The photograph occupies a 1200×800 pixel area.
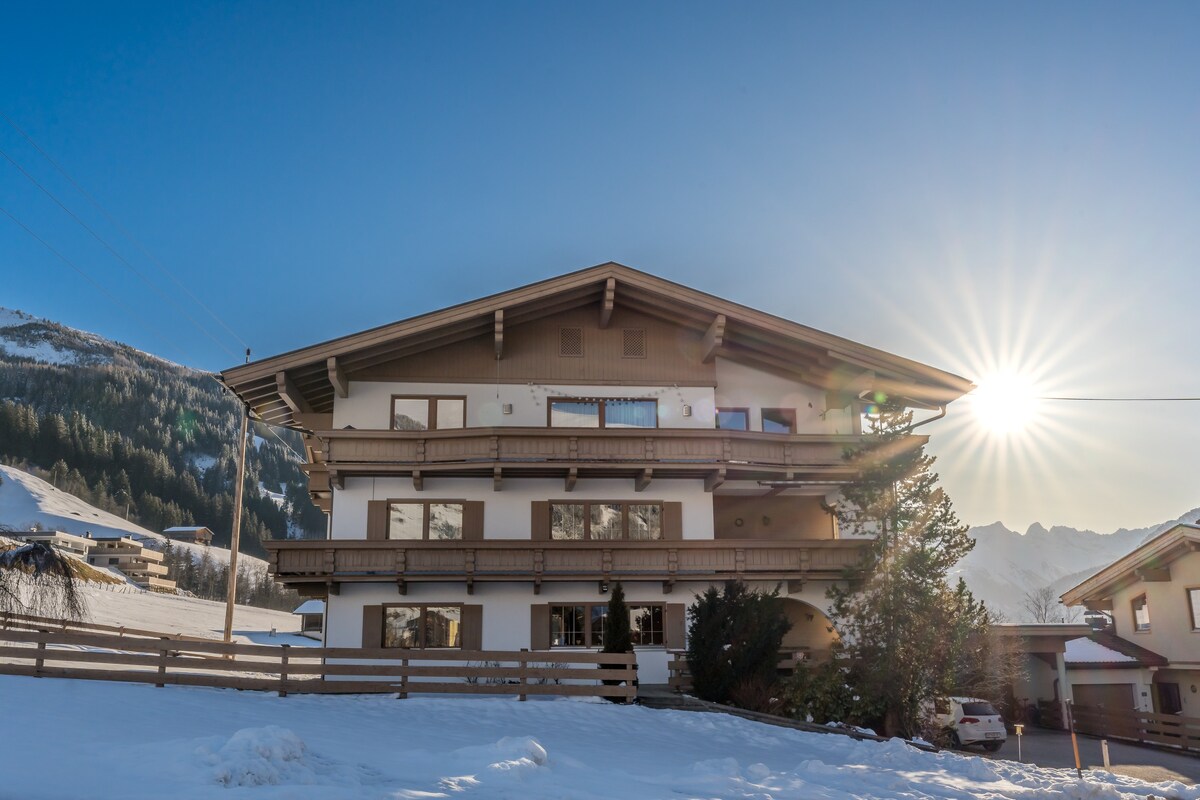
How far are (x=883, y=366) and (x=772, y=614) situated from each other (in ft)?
33.8

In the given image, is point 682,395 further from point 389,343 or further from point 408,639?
point 408,639

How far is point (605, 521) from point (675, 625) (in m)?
3.74

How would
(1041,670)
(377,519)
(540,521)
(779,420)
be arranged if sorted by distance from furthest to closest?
1. (1041,670)
2. (779,420)
3. (540,521)
4. (377,519)

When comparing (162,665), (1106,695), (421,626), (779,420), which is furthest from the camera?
(1106,695)

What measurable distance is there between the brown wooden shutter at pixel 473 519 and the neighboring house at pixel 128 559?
78.2m

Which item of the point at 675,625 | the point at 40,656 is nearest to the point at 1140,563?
the point at 675,625

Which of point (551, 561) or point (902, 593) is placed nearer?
point (902, 593)

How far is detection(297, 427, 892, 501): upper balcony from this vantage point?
2861 cm

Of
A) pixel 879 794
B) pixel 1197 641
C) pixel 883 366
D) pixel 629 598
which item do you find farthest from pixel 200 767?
pixel 1197 641

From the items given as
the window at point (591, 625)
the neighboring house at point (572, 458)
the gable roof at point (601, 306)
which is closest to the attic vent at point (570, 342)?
the neighboring house at point (572, 458)

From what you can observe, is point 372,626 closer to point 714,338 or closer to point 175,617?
point 714,338

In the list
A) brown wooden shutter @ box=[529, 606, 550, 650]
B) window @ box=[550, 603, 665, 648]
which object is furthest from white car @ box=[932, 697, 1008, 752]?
brown wooden shutter @ box=[529, 606, 550, 650]

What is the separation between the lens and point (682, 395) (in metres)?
31.4

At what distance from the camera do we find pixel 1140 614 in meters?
37.8
